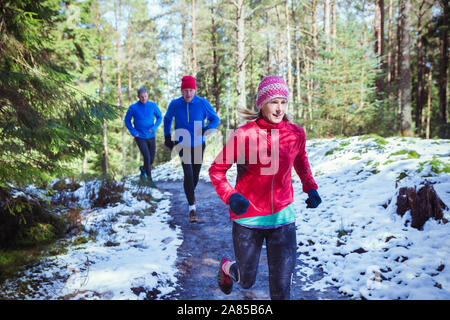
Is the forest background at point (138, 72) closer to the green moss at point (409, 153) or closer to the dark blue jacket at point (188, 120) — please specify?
the dark blue jacket at point (188, 120)

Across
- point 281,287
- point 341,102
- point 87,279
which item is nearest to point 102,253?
point 87,279

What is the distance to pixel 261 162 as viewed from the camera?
2256 mm

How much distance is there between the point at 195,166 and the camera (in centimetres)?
521

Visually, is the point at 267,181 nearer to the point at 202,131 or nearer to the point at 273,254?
the point at 273,254

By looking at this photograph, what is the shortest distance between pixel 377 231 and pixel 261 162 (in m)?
2.84

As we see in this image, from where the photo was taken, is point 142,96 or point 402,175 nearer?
point 402,175

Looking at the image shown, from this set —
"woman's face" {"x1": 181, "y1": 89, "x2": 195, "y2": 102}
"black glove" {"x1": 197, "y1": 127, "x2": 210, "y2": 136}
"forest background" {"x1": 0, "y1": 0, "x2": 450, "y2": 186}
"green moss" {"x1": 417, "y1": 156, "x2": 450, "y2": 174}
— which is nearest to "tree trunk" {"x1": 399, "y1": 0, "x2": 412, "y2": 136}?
"forest background" {"x1": 0, "y1": 0, "x2": 450, "y2": 186}

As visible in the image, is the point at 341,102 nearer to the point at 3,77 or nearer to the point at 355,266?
the point at 355,266

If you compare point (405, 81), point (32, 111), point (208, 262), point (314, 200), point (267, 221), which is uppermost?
point (405, 81)

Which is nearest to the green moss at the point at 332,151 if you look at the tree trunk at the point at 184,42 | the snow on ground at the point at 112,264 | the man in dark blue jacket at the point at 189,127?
the man in dark blue jacket at the point at 189,127

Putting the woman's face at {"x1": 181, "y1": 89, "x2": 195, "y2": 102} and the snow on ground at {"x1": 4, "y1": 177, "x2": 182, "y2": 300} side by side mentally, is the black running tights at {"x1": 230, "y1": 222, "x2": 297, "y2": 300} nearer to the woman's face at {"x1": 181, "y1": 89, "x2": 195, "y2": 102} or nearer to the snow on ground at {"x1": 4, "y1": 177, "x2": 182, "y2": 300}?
the snow on ground at {"x1": 4, "y1": 177, "x2": 182, "y2": 300}

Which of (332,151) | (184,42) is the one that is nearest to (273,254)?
(332,151)

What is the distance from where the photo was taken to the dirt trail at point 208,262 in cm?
308
